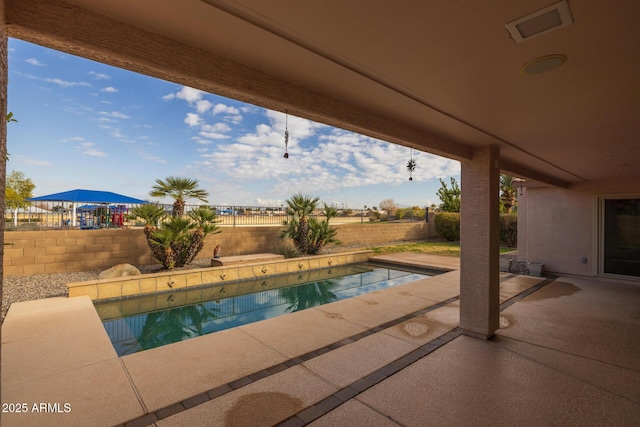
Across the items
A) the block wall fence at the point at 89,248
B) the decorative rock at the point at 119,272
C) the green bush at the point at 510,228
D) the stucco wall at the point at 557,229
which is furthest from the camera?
the green bush at the point at 510,228

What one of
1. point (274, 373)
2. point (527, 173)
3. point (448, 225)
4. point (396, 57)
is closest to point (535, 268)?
point (527, 173)

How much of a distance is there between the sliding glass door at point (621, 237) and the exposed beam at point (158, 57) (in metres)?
9.12

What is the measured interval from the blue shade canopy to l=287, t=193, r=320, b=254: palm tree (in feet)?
16.8

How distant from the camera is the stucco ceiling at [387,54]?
1564 millimetres

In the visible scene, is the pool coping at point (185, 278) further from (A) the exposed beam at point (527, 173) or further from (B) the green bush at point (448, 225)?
(B) the green bush at point (448, 225)

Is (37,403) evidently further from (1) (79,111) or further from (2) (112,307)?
(1) (79,111)

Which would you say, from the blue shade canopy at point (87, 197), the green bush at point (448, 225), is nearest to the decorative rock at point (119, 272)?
the blue shade canopy at point (87, 197)

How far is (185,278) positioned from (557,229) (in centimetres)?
1029

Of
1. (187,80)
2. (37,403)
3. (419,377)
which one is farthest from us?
(419,377)

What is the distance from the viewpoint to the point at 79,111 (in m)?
18.7

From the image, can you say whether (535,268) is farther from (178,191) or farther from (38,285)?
(38,285)

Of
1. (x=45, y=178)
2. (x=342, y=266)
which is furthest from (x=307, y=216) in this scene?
(x=45, y=178)

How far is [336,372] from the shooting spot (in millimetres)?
3250

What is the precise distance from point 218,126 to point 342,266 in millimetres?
25308
